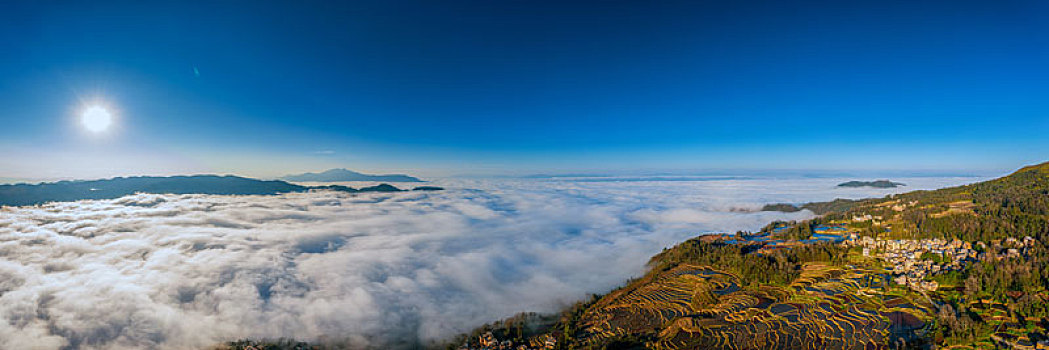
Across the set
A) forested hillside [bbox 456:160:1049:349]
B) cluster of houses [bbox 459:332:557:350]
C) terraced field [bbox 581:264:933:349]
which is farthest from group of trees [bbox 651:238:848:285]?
cluster of houses [bbox 459:332:557:350]

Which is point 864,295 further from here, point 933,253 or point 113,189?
point 113,189

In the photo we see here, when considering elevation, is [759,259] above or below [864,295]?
below

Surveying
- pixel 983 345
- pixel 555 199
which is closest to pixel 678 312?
pixel 983 345

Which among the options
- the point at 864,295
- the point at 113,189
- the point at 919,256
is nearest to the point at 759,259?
the point at 919,256

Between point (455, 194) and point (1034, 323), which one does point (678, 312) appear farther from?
point (455, 194)

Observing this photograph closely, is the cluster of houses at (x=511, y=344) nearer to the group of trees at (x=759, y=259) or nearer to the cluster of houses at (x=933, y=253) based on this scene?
the group of trees at (x=759, y=259)

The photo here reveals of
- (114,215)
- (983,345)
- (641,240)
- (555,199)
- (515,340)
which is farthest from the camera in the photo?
(555,199)
